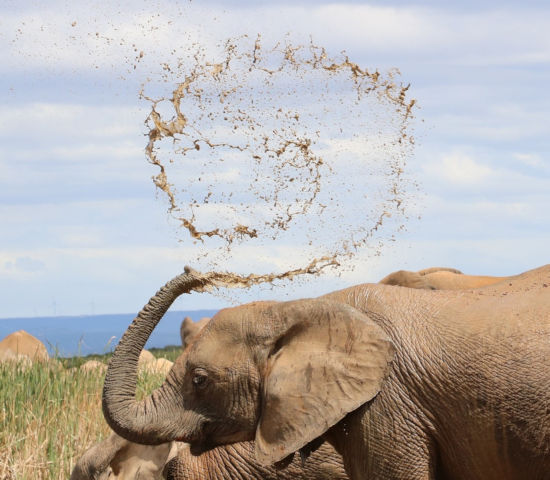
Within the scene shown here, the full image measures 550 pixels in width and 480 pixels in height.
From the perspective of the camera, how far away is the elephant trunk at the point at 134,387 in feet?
20.7

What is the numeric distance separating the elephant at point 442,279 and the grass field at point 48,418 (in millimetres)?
3427

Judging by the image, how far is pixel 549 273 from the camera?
23.0 ft

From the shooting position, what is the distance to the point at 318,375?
5945 mm

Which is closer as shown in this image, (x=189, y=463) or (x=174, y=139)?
(x=189, y=463)

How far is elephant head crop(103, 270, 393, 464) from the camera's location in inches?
232

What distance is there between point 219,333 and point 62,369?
7253 millimetres

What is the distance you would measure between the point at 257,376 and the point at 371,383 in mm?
727

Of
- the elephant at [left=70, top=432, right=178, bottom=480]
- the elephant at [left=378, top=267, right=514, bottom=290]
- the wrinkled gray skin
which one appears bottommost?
the elephant at [left=70, top=432, right=178, bottom=480]

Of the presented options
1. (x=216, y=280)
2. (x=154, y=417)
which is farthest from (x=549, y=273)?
(x=154, y=417)

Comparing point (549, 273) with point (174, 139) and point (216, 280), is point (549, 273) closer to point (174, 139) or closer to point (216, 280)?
point (216, 280)

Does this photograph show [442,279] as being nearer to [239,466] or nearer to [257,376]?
[239,466]

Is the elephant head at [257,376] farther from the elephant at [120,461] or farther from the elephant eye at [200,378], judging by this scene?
the elephant at [120,461]

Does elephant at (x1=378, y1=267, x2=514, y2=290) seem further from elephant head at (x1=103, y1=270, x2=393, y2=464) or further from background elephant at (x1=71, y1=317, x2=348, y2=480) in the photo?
elephant head at (x1=103, y1=270, x2=393, y2=464)

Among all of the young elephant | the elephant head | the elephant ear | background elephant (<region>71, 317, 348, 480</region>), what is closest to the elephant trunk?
the elephant head
